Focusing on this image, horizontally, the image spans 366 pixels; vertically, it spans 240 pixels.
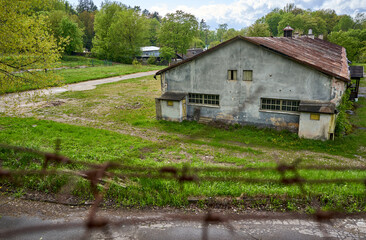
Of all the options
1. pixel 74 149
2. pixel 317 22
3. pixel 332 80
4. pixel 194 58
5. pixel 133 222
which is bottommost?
pixel 74 149

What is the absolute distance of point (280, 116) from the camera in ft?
50.3

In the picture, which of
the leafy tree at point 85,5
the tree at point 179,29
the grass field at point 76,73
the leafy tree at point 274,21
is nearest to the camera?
the grass field at point 76,73

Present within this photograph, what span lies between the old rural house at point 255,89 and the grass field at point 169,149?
34.9 inches

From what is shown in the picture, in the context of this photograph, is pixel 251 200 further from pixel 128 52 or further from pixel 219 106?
pixel 128 52

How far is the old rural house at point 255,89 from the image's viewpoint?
14062 millimetres

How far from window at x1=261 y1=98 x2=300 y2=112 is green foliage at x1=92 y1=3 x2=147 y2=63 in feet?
168

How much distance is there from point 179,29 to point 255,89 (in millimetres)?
46317

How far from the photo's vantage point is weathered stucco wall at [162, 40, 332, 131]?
47.4 feet

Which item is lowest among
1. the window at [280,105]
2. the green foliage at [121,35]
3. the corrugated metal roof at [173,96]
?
the window at [280,105]

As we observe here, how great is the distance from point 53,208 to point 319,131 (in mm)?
13093

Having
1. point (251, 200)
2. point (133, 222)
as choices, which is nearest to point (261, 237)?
point (251, 200)

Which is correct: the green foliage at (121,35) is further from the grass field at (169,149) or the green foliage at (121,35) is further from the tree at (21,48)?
the tree at (21,48)

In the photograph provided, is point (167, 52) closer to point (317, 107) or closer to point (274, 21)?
point (317, 107)

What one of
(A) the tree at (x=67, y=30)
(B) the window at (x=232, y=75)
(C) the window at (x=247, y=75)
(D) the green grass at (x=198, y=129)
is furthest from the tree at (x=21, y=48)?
(A) the tree at (x=67, y=30)
